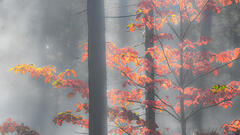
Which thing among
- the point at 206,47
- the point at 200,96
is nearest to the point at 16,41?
the point at 206,47

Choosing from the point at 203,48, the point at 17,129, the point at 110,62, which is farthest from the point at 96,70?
the point at 203,48

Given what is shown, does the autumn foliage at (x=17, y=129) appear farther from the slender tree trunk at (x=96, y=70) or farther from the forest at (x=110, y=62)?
the slender tree trunk at (x=96, y=70)

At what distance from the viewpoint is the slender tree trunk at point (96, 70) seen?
2.92m

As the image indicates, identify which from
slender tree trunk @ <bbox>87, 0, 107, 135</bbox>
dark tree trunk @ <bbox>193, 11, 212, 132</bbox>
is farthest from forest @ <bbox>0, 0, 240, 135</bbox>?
slender tree trunk @ <bbox>87, 0, 107, 135</bbox>

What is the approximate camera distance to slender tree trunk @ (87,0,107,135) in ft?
9.59

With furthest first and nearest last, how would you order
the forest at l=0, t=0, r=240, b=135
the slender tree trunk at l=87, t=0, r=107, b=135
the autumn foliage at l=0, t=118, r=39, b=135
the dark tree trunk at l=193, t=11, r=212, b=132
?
the dark tree trunk at l=193, t=11, r=212, b=132 < the autumn foliage at l=0, t=118, r=39, b=135 < the forest at l=0, t=0, r=240, b=135 < the slender tree trunk at l=87, t=0, r=107, b=135

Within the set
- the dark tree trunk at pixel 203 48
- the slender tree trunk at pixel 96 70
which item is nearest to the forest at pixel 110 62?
the dark tree trunk at pixel 203 48

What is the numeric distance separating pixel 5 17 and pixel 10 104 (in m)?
5.17

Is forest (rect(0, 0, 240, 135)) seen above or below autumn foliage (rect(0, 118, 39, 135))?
above

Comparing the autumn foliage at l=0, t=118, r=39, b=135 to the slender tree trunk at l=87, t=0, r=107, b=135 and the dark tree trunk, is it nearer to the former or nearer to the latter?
the slender tree trunk at l=87, t=0, r=107, b=135

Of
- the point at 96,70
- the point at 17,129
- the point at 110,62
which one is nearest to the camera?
the point at 96,70

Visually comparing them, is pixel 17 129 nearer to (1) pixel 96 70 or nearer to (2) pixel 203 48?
(1) pixel 96 70

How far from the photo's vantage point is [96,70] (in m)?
2.93

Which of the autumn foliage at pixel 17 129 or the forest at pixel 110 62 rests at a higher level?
the forest at pixel 110 62
